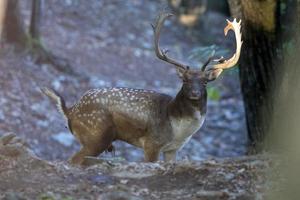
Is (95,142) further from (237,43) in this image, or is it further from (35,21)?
(35,21)

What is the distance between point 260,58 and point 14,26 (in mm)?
7481

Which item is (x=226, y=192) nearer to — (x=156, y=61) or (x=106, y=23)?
(x=156, y=61)

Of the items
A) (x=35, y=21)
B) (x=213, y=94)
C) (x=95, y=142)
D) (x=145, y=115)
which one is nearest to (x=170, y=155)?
(x=145, y=115)

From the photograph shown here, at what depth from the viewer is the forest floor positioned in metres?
6.41

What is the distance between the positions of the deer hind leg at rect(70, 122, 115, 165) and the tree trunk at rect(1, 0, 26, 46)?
6755 mm

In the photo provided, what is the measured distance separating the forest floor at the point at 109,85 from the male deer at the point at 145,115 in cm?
69

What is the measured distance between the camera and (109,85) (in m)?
16.9

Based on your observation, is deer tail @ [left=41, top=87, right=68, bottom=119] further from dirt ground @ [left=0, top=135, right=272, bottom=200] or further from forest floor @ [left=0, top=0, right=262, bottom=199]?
dirt ground @ [left=0, top=135, right=272, bottom=200]

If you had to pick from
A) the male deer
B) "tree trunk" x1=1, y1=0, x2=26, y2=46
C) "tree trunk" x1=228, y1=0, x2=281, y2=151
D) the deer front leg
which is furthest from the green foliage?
the male deer

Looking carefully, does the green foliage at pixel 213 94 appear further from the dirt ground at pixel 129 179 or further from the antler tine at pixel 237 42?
the dirt ground at pixel 129 179

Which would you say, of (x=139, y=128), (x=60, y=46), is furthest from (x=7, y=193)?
(x=60, y=46)

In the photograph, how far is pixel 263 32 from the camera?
8836mm

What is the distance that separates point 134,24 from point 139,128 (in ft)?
45.5

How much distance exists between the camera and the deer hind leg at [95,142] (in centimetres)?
857
